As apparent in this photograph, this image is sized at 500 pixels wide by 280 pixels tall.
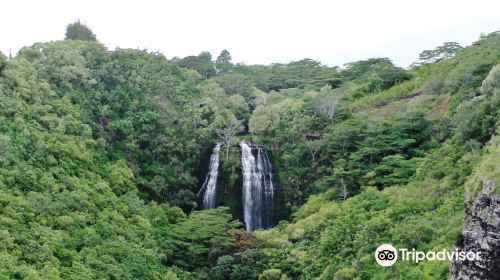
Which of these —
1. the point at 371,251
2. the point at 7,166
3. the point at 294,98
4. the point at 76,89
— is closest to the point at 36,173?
the point at 7,166

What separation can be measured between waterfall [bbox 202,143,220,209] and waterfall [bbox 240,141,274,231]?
6.23ft

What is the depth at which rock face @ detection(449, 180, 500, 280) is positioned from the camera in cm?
1456

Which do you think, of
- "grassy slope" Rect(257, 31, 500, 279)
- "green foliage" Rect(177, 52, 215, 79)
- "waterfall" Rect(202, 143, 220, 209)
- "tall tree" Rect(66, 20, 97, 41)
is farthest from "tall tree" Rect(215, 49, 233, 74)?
"grassy slope" Rect(257, 31, 500, 279)

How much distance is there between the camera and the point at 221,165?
1565 inches

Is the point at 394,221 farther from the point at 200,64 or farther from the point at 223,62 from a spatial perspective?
the point at 223,62

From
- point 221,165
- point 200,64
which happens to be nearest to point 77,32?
point 200,64

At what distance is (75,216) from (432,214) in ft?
52.2

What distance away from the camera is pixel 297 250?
28172 mm

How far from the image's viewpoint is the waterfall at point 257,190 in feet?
124

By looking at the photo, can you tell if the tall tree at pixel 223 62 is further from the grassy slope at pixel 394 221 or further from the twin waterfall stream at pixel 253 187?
the grassy slope at pixel 394 221

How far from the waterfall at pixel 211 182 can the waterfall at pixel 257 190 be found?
190 centimetres

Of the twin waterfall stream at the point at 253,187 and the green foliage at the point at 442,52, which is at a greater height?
the green foliage at the point at 442,52

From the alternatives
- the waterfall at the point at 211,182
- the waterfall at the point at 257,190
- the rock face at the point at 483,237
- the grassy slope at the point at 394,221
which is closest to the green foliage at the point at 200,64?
the waterfall at the point at 211,182

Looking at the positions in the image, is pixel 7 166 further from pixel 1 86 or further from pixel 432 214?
pixel 432 214
